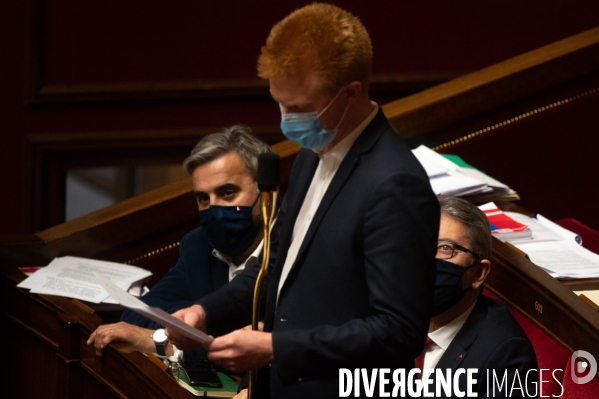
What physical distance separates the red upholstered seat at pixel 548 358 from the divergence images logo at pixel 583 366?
0.17ft

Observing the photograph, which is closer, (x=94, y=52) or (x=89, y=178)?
(x=94, y=52)

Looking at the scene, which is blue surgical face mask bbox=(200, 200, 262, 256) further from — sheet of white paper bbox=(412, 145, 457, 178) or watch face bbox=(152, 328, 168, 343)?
sheet of white paper bbox=(412, 145, 457, 178)

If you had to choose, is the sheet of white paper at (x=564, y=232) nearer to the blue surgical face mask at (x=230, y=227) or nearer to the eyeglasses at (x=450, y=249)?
the eyeglasses at (x=450, y=249)

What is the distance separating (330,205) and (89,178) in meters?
2.95

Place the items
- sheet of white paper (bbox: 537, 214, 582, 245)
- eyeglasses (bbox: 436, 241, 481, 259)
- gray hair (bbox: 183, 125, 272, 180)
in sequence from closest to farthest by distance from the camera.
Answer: eyeglasses (bbox: 436, 241, 481, 259) → gray hair (bbox: 183, 125, 272, 180) → sheet of white paper (bbox: 537, 214, 582, 245)

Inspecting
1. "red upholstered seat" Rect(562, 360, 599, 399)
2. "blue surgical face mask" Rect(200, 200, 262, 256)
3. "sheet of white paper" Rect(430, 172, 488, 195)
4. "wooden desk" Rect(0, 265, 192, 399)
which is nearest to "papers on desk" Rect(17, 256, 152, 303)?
"wooden desk" Rect(0, 265, 192, 399)

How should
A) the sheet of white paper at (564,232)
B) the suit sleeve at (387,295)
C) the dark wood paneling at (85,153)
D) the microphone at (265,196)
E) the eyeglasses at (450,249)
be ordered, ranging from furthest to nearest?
1. the dark wood paneling at (85,153)
2. the sheet of white paper at (564,232)
3. the eyeglasses at (450,249)
4. the microphone at (265,196)
5. the suit sleeve at (387,295)

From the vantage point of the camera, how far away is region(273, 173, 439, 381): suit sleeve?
1247mm

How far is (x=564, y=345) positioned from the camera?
2000 mm

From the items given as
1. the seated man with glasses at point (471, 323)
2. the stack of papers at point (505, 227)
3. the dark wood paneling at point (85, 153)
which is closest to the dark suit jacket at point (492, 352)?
the seated man with glasses at point (471, 323)

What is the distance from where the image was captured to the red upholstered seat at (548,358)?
201 centimetres

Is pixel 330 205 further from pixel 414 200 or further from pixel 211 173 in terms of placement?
pixel 211 173

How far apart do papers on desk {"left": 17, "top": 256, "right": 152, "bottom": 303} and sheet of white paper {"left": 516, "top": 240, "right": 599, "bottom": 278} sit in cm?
96

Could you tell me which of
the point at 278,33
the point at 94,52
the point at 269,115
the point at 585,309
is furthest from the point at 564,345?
the point at 94,52
